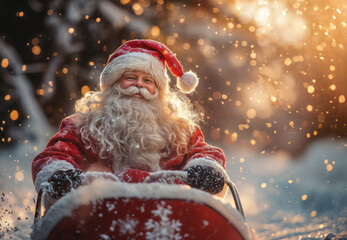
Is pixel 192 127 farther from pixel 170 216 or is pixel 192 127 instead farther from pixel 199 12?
pixel 199 12

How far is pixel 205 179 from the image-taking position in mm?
904

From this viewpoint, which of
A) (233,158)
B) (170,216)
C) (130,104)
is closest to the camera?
(170,216)

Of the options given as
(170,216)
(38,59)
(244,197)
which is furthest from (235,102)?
(170,216)

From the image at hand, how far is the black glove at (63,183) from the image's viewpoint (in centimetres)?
81

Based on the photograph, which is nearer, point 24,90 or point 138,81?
point 138,81

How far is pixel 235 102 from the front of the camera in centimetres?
188

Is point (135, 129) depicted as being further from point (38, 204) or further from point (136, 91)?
point (38, 204)

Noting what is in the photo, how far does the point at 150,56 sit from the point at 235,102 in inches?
29.8

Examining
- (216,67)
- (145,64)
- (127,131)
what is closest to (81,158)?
(127,131)

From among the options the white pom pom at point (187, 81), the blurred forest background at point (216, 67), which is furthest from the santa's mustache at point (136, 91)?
the blurred forest background at point (216, 67)

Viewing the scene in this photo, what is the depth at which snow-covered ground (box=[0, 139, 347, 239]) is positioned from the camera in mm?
1576

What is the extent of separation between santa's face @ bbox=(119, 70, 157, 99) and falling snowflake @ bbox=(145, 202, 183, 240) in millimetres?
709

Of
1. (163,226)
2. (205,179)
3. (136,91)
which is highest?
(136,91)

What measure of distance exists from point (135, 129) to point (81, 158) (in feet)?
0.74
